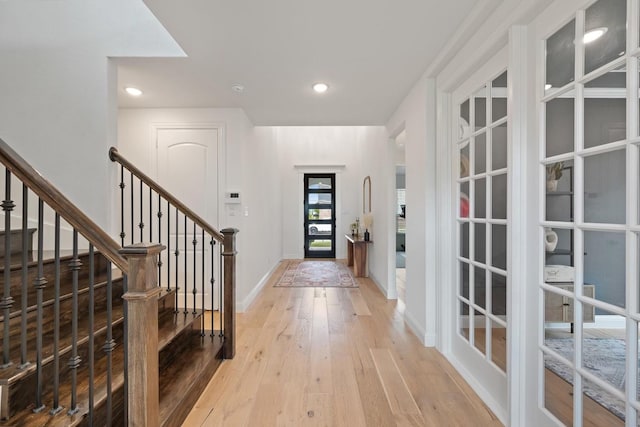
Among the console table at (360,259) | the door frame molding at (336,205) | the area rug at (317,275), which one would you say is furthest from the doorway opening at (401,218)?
the door frame molding at (336,205)

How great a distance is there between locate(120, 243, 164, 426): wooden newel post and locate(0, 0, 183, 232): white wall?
1591mm

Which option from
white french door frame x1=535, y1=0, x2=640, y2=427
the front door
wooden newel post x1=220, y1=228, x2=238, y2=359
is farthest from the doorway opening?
white french door frame x1=535, y1=0, x2=640, y2=427

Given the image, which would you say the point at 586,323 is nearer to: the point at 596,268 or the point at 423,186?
the point at 596,268

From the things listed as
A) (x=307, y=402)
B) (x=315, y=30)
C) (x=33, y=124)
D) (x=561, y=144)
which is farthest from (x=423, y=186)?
(x=33, y=124)

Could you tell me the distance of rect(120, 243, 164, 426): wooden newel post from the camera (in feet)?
4.05

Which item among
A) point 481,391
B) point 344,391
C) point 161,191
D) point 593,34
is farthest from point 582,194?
point 161,191

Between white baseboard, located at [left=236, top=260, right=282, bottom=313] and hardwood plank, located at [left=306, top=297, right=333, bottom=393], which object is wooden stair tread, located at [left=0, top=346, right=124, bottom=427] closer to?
hardwood plank, located at [left=306, top=297, right=333, bottom=393]

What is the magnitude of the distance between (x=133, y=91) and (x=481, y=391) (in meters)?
3.90

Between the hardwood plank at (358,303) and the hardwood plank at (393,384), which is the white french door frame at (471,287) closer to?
the hardwood plank at (393,384)

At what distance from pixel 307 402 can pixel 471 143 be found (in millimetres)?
2035

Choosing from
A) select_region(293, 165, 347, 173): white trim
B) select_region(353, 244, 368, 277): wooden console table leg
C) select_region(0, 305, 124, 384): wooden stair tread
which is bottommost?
select_region(353, 244, 368, 277): wooden console table leg

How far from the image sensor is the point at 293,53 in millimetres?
2373

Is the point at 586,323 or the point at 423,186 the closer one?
the point at 586,323

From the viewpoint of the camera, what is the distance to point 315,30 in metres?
2.08
